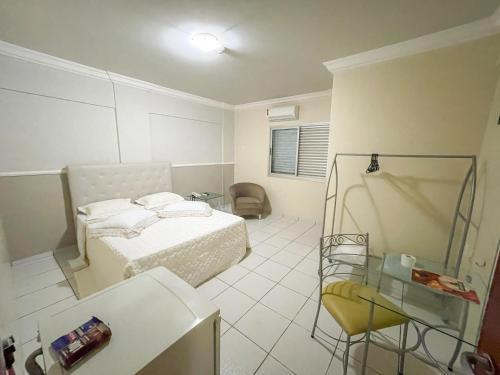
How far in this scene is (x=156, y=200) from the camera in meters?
2.95

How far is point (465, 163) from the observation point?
1.80 m

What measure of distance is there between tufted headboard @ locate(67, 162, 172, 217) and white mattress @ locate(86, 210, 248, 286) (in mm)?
769

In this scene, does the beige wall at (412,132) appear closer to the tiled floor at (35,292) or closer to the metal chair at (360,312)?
the metal chair at (360,312)

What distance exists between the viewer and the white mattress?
1.67 m

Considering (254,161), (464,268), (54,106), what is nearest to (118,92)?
(54,106)

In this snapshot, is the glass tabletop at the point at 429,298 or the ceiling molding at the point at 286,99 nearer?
the glass tabletop at the point at 429,298

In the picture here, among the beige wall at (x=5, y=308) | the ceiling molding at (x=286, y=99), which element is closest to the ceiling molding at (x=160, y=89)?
the ceiling molding at (x=286, y=99)

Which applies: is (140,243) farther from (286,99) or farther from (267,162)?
(286,99)

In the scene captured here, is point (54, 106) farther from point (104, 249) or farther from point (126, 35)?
point (104, 249)

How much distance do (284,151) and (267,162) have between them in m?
0.43

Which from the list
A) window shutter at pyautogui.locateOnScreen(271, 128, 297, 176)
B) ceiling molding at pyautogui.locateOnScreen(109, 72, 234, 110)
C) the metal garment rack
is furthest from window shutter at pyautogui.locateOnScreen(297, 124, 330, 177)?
ceiling molding at pyautogui.locateOnScreen(109, 72, 234, 110)

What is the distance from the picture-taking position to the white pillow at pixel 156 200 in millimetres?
2859

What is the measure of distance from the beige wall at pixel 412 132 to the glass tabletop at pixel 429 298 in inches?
19.9

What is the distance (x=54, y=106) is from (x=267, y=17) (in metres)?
2.65
